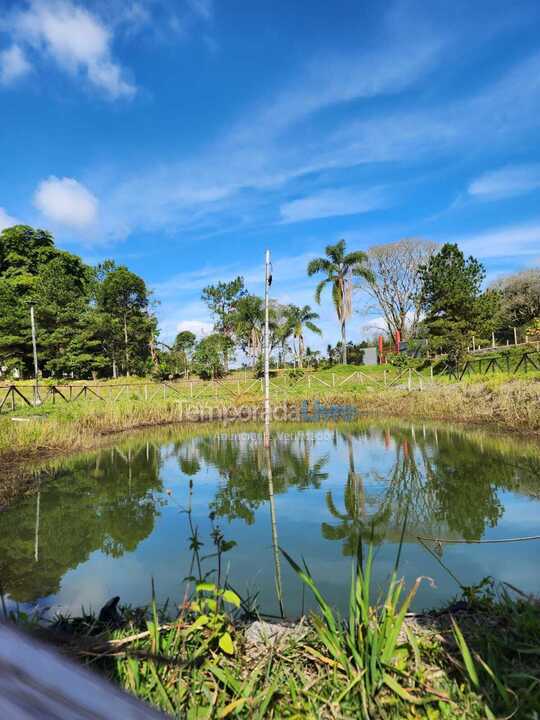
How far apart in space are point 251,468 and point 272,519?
3.07 m

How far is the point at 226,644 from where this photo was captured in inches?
75.8

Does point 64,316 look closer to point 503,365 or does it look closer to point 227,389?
point 227,389

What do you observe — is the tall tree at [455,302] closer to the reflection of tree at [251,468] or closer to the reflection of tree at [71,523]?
the reflection of tree at [251,468]

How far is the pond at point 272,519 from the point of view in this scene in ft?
11.9

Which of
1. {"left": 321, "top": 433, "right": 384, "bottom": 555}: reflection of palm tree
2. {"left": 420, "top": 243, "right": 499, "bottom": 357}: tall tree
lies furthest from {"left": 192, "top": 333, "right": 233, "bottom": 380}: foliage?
{"left": 321, "top": 433, "right": 384, "bottom": 555}: reflection of palm tree

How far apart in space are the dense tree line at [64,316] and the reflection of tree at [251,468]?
19.9 meters

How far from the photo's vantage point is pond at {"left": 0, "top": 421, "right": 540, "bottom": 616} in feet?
11.9

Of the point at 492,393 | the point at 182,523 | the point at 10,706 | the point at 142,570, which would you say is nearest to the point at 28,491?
the point at 182,523

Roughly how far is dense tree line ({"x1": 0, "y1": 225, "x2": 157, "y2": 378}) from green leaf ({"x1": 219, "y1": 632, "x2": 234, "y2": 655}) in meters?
28.6

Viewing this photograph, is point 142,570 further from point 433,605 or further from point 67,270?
point 67,270

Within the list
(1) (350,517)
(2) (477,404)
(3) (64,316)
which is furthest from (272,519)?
(3) (64,316)

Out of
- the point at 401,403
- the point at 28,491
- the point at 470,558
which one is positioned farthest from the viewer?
the point at 401,403

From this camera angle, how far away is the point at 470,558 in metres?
3.98

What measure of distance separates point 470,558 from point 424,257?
3127 cm
